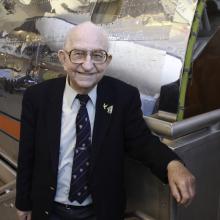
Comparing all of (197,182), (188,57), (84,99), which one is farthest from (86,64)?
(197,182)

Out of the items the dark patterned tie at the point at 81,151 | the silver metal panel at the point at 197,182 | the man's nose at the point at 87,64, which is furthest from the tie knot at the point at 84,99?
the silver metal panel at the point at 197,182

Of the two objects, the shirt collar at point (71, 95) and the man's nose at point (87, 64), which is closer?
the man's nose at point (87, 64)

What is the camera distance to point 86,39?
3.50 ft

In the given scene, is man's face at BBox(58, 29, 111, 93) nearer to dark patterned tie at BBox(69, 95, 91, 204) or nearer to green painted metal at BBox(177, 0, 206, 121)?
dark patterned tie at BBox(69, 95, 91, 204)

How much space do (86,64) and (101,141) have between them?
254mm

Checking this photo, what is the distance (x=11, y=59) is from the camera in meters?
1.93

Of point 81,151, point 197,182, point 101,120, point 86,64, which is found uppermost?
point 86,64

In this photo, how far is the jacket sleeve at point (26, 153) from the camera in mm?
1208

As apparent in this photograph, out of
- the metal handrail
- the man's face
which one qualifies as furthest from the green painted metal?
the man's face

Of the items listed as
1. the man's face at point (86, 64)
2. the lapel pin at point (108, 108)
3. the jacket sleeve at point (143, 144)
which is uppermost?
the man's face at point (86, 64)

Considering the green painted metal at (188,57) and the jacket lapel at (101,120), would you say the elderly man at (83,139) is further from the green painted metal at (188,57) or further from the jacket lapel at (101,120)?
the green painted metal at (188,57)

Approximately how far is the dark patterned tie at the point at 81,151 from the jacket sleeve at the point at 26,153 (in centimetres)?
17

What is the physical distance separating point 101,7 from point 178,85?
514 millimetres

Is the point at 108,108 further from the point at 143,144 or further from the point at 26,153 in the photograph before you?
the point at 26,153
